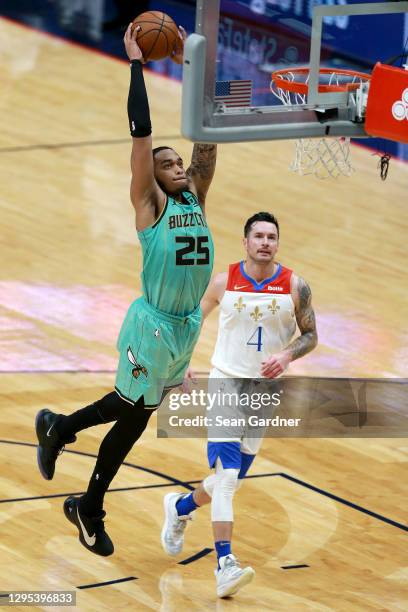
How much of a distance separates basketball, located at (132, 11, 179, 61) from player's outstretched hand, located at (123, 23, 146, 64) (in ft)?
0.07

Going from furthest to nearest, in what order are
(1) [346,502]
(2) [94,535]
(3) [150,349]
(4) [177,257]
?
(1) [346,502], (2) [94,535], (3) [150,349], (4) [177,257]

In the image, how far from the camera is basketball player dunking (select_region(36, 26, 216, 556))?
24.0 ft

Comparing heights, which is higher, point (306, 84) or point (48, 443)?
point (306, 84)

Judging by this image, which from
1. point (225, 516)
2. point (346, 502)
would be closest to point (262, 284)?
point (225, 516)

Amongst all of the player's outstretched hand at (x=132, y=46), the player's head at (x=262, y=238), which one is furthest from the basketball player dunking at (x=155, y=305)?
the player's head at (x=262, y=238)

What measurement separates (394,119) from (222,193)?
7452mm

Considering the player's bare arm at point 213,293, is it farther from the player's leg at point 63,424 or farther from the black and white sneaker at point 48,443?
the black and white sneaker at point 48,443

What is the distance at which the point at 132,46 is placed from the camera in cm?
714

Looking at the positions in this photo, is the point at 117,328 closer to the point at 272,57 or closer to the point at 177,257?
the point at 272,57

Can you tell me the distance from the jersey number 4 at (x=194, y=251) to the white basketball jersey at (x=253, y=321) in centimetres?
58

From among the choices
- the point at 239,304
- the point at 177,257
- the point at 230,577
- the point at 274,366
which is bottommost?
the point at 230,577

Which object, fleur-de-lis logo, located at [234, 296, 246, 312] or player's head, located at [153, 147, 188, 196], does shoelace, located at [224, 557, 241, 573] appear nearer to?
fleur-de-lis logo, located at [234, 296, 246, 312]

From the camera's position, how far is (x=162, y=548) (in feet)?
27.1

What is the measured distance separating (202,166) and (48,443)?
177 centimetres
